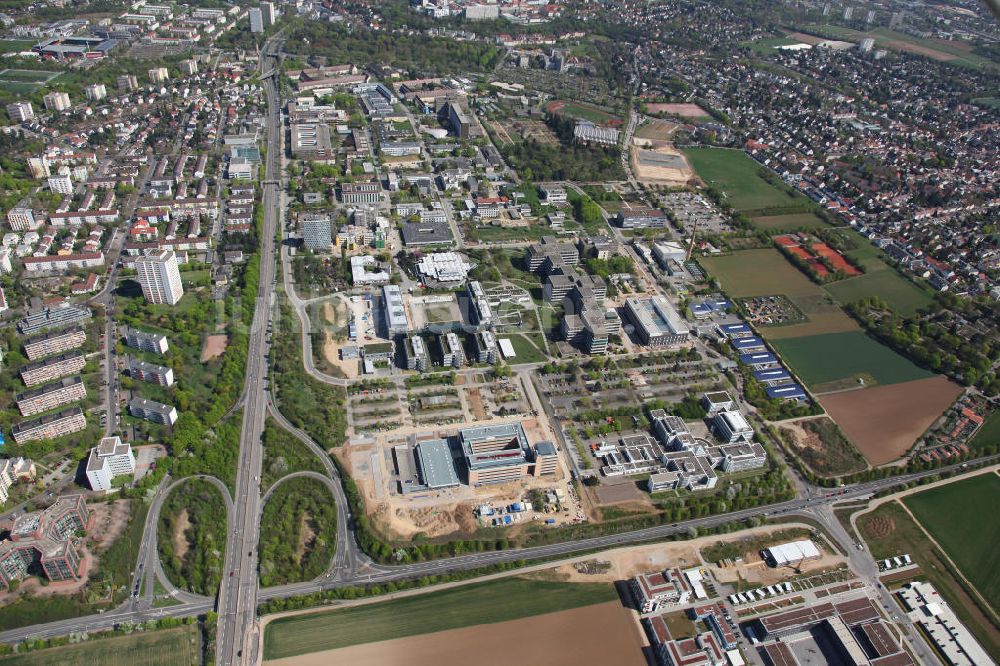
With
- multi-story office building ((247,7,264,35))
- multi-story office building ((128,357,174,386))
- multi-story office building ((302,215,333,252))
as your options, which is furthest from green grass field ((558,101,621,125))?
multi-story office building ((128,357,174,386))

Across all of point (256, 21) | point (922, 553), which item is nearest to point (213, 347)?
point (922, 553)

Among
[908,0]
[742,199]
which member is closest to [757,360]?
[742,199]

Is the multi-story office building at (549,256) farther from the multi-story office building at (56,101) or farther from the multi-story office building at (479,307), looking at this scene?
the multi-story office building at (56,101)

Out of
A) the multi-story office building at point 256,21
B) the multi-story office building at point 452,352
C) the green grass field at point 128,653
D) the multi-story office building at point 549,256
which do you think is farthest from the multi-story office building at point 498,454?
the multi-story office building at point 256,21

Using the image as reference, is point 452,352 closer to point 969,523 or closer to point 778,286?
point 778,286

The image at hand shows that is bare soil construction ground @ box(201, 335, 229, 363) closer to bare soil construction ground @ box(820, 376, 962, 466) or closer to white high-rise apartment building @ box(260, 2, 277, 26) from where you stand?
bare soil construction ground @ box(820, 376, 962, 466)

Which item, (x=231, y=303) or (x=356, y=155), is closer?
(x=231, y=303)

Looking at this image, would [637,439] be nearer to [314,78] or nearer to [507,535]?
[507,535]
